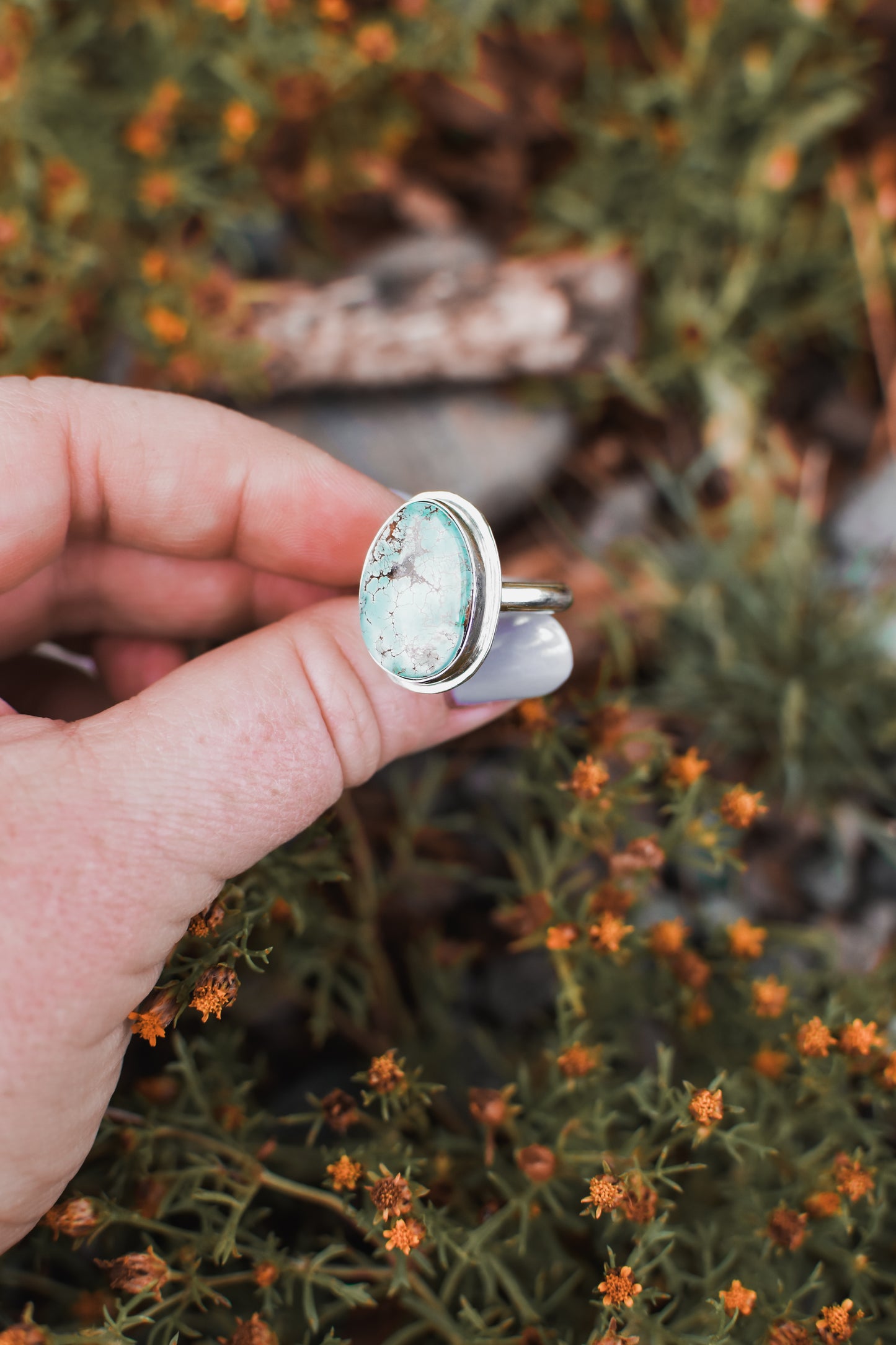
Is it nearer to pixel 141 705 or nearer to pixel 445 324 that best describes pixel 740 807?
pixel 141 705

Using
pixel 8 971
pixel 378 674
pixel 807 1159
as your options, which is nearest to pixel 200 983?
pixel 8 971

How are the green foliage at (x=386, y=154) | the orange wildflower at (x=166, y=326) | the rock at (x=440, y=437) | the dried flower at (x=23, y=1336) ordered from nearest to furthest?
the dried flower at (x=23, y=1336), the orange wildflower at (x=166, y=326), the green foliage at (x=386, y=154), the rock at (x=440, y=437)

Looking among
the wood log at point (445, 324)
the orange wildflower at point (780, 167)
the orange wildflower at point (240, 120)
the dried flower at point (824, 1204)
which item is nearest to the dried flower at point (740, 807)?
the dried flower at point (824, 1204)

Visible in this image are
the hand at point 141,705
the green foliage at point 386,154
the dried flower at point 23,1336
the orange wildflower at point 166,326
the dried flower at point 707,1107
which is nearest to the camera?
the hand at point 141,705

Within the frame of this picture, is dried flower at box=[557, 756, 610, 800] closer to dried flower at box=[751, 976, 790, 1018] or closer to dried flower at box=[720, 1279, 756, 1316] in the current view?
dried flower at box=[751, 976, 790, 1018]

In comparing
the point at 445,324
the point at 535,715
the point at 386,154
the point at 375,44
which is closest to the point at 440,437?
the point at 445,324

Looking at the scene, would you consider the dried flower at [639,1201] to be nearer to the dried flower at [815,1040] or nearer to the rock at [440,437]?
the dried flower at [815,1040]
